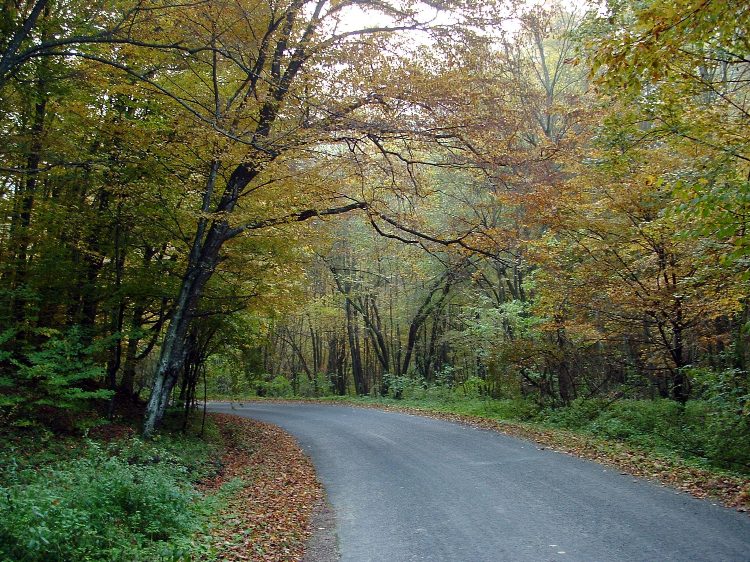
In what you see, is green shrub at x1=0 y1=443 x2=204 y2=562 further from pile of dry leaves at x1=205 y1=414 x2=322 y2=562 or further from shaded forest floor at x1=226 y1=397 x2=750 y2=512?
shaded forest floor at x1=226 y1=397 x2=750 y2=512

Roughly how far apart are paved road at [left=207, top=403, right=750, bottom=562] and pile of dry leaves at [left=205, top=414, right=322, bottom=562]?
50 centimetres

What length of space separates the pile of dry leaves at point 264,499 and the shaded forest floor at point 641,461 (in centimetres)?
541

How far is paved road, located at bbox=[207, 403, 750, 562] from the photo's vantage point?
5.42 metres

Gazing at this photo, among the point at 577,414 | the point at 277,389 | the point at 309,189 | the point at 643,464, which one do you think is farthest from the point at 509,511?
the point at 277,389

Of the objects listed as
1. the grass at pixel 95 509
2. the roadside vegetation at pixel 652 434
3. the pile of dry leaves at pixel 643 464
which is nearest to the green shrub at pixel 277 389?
the roadside vegetation at pixel 652 434

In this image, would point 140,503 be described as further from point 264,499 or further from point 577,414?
point 577,414

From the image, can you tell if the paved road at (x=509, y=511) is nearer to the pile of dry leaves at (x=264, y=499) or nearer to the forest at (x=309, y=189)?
the pile of dry leaves at (x=264, y=499)

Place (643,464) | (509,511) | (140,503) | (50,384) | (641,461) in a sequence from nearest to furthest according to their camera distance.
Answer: (140,503), (509,511), (50,384), (643,464), (641,461)

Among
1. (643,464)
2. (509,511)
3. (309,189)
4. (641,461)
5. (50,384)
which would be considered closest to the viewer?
(509,511)

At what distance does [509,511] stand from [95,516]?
487 centimetres

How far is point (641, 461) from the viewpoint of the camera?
9406mm

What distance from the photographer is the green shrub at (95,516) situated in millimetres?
4047

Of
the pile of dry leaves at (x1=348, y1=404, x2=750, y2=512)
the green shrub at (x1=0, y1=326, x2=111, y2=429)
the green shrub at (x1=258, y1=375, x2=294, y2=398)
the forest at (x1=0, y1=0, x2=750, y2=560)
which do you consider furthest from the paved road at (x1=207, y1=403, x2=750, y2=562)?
the green shrub at (x1=258, y1=375, x2=294, y2=398)

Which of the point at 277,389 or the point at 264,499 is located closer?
the point at 264,499
